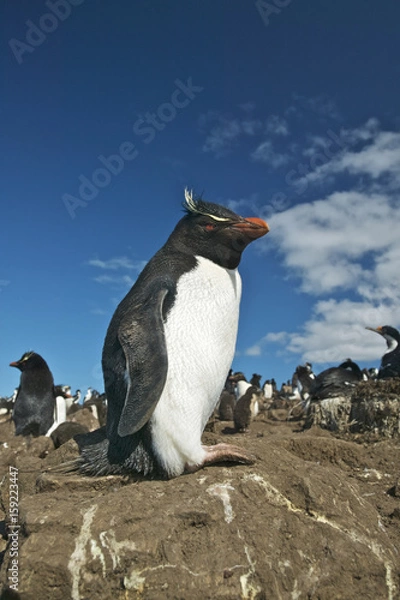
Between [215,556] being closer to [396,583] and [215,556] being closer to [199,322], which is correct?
[396,583]

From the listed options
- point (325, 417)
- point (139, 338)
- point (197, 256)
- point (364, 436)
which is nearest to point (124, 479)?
point (139, 338)

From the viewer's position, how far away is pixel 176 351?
3.35 m

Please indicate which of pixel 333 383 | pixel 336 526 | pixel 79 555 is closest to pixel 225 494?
pixel 336 526

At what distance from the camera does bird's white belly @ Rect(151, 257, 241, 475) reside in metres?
3.21

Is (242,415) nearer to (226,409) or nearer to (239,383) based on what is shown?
(226,409)

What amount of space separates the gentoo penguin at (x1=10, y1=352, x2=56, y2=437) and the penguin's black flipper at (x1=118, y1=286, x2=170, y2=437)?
933 cm

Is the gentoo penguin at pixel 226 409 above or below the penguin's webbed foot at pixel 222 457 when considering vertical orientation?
above

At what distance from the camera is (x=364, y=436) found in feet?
26.0

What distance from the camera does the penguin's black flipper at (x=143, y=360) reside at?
9.91 ft

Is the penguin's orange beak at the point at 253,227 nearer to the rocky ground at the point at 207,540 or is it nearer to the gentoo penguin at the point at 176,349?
the gentoo penguin at the point at 176,349

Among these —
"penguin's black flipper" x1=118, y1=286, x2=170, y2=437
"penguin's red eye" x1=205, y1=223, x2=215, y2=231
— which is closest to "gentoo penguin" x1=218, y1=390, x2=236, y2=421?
"penguin's red eye" x1=205, y1=223, x2=215, y2=231

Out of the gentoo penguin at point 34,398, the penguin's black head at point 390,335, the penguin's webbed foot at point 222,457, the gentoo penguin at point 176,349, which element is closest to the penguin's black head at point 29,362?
the gentoo penguin at point 34,398

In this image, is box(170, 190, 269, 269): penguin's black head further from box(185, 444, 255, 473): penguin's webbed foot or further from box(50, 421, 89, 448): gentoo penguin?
box(50, 421, 89, 448): gentoo penguin

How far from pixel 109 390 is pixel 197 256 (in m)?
1.19
